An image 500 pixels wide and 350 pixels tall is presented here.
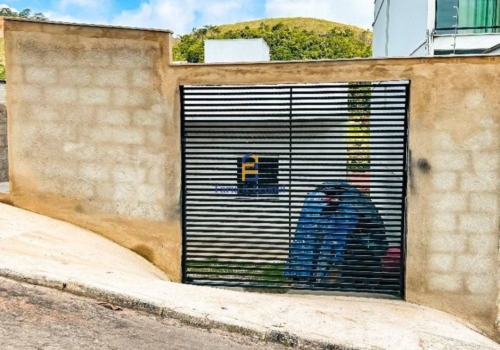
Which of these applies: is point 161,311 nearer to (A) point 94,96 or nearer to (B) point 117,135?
(B) point 117,135

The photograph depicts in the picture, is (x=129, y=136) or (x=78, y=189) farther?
→ (x=78, y=189)

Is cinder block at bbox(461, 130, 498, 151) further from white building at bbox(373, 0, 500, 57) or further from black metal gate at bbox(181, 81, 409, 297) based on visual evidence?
white building at bbox(373, 0, 500, 57)

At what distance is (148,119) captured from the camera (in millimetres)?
6746

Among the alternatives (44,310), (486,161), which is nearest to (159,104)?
(44,310)

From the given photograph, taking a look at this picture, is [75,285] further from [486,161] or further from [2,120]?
[2,120]

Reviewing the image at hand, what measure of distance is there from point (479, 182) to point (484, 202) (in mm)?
260

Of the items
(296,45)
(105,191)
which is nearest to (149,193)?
(105,191)

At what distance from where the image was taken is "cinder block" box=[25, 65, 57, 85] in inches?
270

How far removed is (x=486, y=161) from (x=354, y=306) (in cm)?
243

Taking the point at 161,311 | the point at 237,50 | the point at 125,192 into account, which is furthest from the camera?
the point at 237,50

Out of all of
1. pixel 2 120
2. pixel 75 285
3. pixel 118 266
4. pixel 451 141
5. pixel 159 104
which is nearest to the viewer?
pixel 75 285

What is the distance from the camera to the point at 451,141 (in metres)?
6.27

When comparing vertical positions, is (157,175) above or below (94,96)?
below

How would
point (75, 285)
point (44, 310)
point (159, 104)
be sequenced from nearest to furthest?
point (44, 310)
point (75, 285)
point (159, 104)
